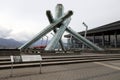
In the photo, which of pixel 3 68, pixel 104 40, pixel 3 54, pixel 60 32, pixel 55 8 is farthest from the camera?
pixel 104 40

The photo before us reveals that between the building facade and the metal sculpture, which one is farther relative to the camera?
the building facade

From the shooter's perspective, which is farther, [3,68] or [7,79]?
[3,68]

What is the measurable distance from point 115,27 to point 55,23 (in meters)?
16.3

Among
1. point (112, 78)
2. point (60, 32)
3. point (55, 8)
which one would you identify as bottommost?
point (112, 78)

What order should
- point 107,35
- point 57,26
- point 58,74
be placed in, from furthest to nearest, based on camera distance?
point 107,35, point 57,26, point 58,74

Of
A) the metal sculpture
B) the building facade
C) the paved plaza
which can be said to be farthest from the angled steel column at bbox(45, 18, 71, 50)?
the paved plaza

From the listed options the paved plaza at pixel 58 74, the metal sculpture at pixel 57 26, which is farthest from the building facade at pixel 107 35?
the paved plaza at pixel 58 74

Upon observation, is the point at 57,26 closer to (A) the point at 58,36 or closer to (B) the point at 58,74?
(A) the point at 58,36

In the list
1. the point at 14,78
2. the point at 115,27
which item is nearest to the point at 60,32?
the point at 115,27

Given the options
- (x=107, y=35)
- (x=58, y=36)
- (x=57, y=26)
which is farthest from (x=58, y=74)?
(x=107, y=35)

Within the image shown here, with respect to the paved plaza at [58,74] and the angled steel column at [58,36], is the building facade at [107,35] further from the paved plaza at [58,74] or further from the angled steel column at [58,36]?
the paved plaza at [58,74]

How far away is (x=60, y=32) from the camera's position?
3631 centimetres

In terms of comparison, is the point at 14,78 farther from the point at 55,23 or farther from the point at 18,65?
the point at 55,23

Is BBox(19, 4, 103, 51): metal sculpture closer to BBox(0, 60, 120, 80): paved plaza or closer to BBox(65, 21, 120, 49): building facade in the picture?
BBox(65, 21, 120, 49): building facade
